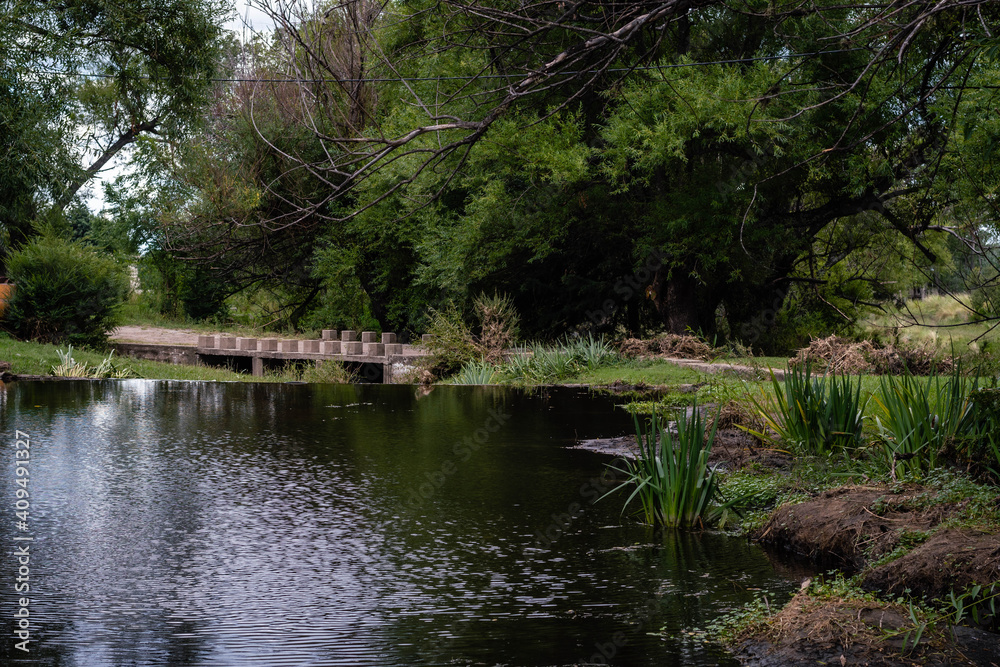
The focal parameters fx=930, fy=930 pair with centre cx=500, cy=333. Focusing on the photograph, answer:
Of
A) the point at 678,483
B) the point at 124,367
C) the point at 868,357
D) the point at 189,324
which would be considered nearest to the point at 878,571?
the point at 678,483

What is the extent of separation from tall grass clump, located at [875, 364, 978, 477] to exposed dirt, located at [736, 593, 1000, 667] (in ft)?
6.58

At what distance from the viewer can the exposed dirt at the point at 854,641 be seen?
365cm

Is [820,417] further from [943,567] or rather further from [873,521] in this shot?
[943,567]

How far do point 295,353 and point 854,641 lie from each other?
20.0 meters

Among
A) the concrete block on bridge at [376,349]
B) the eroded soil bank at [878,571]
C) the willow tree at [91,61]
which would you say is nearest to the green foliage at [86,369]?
the willow tree at [91,61]

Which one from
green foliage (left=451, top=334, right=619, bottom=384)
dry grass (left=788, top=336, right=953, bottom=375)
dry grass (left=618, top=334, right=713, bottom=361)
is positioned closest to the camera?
dry grass (left=788, top=336, right=953, bottom=375)

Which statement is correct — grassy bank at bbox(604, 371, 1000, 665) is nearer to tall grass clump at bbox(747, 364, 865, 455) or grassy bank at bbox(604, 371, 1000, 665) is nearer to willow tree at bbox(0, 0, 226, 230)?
tall grass clump at bbox(747, 364, 865, 455)

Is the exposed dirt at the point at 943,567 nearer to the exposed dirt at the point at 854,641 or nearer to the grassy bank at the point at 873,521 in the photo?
the grassy bank at the point at 873,521

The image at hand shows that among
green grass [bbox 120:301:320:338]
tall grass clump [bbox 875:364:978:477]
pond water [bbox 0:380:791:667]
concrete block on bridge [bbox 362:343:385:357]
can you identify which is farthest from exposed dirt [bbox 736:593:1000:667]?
green grass [bbox 120:301:320:338]

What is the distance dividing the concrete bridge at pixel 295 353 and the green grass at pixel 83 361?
1.68m

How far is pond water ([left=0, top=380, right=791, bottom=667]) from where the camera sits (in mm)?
3881

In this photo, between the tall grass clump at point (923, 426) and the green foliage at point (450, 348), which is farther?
the green foliage at point (450, 348)

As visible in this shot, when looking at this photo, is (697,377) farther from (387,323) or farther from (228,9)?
(387,323)

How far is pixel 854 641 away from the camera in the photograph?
12.3 feet
